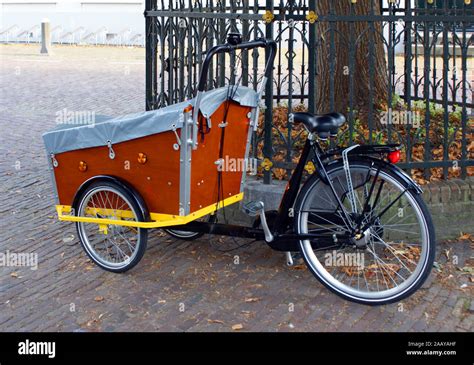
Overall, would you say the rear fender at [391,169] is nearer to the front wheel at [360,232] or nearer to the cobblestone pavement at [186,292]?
the front wheel at [360,232]

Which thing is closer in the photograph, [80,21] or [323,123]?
[323,123]

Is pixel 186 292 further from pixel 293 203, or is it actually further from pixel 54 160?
pixel 54 160

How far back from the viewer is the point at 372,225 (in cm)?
506

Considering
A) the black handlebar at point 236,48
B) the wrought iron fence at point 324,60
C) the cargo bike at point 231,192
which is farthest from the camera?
the wrought iron fence at point 324,60

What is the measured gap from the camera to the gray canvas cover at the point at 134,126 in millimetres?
5039

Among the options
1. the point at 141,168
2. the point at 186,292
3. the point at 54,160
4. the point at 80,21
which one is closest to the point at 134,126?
the point at 141,168

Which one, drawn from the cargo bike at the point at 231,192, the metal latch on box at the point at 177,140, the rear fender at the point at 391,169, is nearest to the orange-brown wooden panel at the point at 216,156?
the cargo bike at the point at 231,192

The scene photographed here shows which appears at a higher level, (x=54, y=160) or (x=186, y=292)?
(x=54, y=160)

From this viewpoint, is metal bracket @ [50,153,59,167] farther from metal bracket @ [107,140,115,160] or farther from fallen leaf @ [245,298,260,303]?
fallen leaf @ [245,298,260,303]

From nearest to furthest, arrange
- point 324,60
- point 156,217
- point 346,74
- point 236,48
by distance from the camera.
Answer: point 236,48 → point 156,217 → point 346,74 → point 324,60

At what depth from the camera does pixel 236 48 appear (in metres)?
5.08

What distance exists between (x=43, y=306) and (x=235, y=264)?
145 cm

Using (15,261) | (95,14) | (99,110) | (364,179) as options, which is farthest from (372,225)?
(95,14)

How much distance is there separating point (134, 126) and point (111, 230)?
981mm
